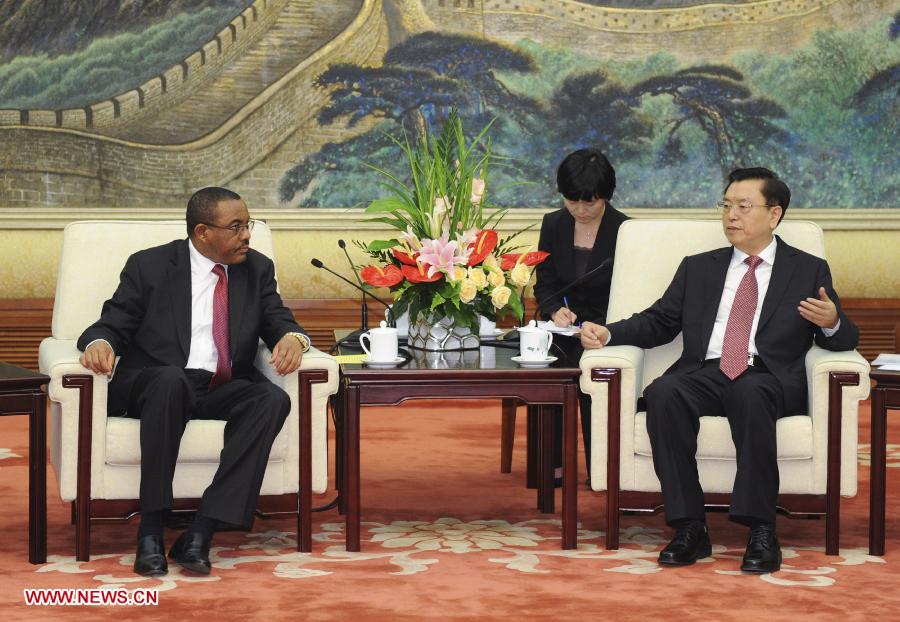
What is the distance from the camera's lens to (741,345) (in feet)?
13.4

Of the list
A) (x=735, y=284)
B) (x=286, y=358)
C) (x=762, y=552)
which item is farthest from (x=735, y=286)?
(x=286, y=358)

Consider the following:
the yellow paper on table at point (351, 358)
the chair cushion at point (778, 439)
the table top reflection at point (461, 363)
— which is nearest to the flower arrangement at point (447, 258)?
the table top reflection at point (461, 363)

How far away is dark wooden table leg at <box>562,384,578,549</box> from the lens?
13.0 feet

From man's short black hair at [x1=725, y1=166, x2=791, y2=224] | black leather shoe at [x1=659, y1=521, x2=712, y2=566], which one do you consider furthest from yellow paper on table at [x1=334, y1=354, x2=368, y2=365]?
man's short black hair at [x1=725, y1=166, x2=791, y2=224]

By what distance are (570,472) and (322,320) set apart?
3.73m

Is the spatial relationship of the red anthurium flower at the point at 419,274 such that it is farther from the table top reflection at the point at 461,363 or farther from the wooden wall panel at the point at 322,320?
the wooden wall panel at the point at 322,320

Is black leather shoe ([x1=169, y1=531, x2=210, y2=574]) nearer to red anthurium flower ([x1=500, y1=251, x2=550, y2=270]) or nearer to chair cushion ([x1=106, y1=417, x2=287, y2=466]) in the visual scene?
chair cushion ([x1=106, y1=417, x2=287, y2=466])

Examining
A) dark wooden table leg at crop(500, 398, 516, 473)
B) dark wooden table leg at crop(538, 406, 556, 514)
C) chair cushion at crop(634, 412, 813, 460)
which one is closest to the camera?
chair cushion at crop(634, 412, 813, 460)

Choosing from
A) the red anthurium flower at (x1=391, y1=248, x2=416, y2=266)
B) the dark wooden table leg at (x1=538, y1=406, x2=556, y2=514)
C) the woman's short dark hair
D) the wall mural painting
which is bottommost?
the dark wooden table leg at (x1=538, y1=406, x2=556, y2=514)

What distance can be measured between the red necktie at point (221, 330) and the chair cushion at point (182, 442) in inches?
9.9

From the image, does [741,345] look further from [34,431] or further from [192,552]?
[34,431]

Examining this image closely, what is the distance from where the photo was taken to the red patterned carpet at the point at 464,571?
329 centimetres

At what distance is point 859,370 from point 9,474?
3.24 meters

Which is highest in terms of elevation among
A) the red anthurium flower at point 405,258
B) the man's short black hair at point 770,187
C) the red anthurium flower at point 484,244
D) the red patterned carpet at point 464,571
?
the man's short black hair at point 770,187
